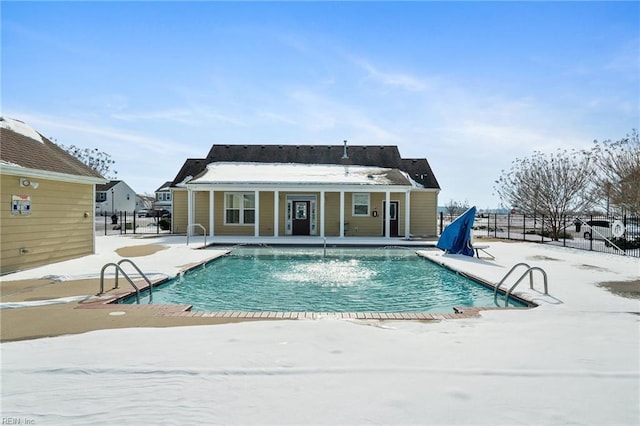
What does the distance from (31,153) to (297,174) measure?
12395mm

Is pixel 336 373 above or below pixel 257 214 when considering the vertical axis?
below

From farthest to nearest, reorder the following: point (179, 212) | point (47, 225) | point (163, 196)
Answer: point (163, 196)
point (179, 212)
point (47, 225)

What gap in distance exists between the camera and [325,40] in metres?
12.0

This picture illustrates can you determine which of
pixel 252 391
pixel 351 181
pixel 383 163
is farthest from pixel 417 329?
pixel 383 163

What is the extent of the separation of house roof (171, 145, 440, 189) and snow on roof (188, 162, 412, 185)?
799 mm

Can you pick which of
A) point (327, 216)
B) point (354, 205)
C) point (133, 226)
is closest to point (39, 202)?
point (327, 216)

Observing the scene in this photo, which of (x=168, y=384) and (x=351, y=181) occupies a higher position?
(x=351, y=181)

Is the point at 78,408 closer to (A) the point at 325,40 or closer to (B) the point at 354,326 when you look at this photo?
(B) the point at 354,326

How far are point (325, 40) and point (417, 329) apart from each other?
9498 mm

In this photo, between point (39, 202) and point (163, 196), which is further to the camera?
point (163, 196)

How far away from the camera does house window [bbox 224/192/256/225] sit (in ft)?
69.8

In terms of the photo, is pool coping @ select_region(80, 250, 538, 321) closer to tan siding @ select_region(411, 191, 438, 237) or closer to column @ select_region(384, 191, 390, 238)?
column @ select_region(384, 191, 390, 238)

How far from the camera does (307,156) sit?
82.2 ft

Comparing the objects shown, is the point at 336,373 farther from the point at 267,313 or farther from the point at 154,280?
the point at 154,280
